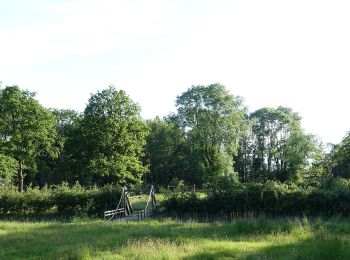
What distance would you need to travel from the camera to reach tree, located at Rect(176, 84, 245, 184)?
6862 centimetres

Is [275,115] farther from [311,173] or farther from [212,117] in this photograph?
[212,117]

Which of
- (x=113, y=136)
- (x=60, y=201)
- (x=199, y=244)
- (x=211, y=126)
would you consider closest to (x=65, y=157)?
(x=113, y=136)

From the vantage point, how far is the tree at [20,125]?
51.4 meters

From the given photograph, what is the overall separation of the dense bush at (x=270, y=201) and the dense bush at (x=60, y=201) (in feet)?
19.6

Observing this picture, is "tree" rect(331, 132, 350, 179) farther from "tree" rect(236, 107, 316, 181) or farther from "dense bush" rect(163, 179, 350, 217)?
"dense bush" rect(163, 179, 350, 217)

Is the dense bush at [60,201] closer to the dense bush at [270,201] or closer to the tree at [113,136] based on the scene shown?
the dense bush at [270,201]

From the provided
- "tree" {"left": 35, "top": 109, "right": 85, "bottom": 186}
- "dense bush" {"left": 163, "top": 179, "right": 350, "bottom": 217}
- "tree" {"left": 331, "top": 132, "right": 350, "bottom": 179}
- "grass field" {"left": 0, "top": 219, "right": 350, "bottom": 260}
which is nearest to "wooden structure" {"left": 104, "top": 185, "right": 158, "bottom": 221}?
"dense bush" {"left": 163, "top": 179, "right": 350, "bottom": 217}

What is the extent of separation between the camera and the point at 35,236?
19.0m

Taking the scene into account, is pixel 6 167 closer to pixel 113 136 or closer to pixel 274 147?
pixel 113 136

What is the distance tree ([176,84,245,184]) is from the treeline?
160mm

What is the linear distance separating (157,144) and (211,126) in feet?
78.8

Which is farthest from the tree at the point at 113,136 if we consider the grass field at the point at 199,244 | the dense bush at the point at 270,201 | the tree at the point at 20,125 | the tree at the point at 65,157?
the grass field at the point at 199,244

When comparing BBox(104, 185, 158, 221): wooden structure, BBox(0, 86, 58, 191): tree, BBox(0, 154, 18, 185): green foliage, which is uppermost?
BBox(0, 86, 58, 191): tree

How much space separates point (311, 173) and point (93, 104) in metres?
44.0
